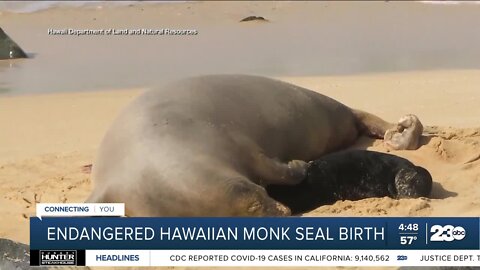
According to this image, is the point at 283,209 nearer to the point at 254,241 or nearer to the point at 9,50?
the point at 254,241

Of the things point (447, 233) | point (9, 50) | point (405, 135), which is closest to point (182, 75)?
point (9, 50)

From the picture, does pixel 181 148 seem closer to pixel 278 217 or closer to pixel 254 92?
pixel 278 217

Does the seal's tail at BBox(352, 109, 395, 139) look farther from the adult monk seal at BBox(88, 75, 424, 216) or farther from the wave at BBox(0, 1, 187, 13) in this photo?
the wave at BBox(0, 1, 187, 13)

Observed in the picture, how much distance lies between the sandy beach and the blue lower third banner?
0.66 metres

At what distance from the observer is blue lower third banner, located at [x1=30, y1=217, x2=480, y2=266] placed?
15.0 feet

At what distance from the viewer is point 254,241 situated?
4.67 metres

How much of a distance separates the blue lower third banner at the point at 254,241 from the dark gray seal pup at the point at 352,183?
88cm

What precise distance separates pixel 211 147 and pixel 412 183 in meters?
1.47

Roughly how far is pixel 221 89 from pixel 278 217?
5.14ft

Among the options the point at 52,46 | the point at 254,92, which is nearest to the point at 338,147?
the point at 254,92

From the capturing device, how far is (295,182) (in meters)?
5.73

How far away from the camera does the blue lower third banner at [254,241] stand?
457 cm

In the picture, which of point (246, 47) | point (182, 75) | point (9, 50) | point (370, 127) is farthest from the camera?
point (246, 47)

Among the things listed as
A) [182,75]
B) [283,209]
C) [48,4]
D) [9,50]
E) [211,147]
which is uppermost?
[48,4]
